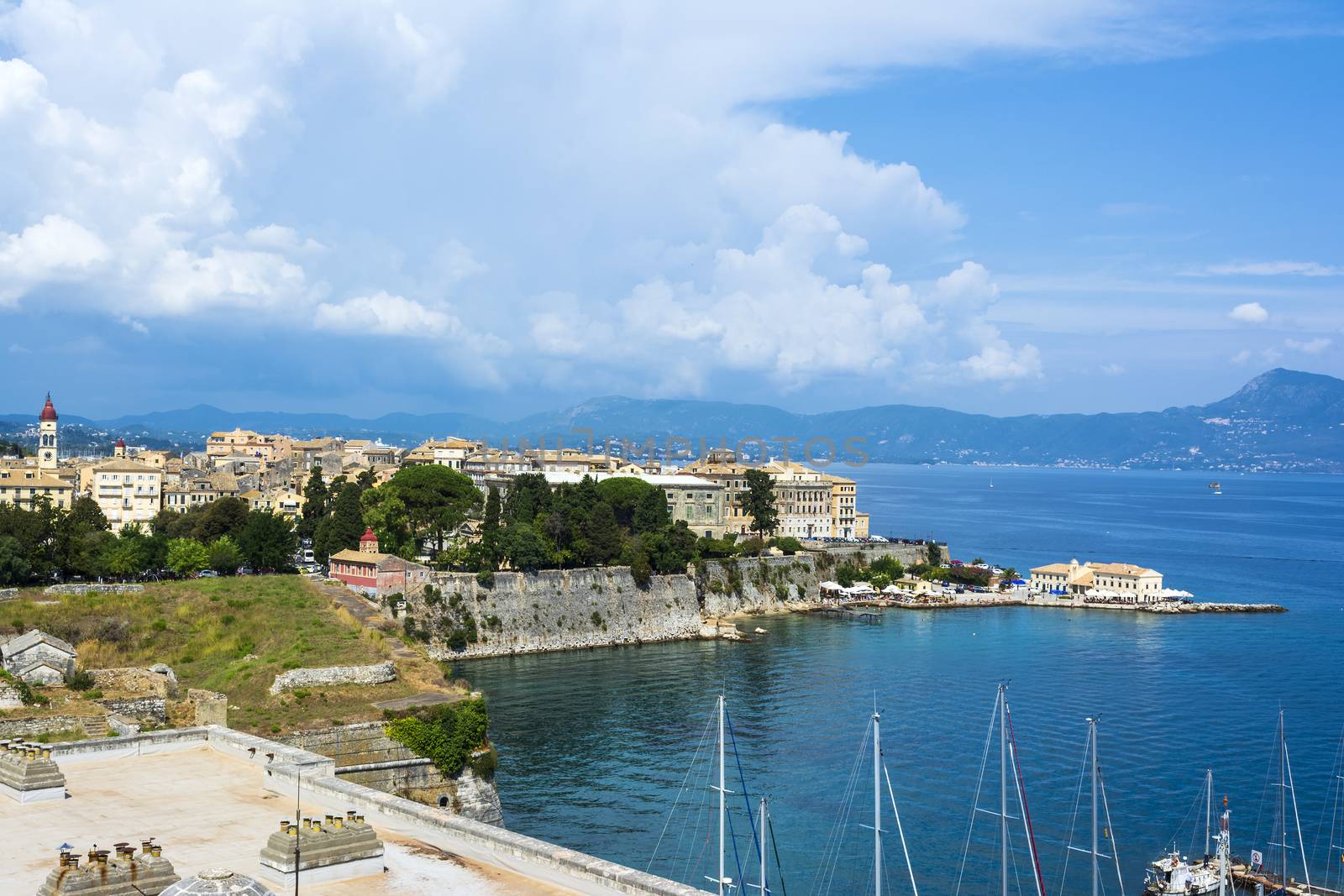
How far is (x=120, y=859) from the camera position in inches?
516

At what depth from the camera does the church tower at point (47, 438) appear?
96.1 meters

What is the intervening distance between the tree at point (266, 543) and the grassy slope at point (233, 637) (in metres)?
8.35

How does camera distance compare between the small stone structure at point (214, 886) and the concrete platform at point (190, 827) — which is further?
the concrete platform at point (190, 827)

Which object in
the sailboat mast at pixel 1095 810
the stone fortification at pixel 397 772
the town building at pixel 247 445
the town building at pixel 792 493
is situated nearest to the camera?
the sailboat mast at pixel 1095 810

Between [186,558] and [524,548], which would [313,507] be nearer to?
[186,558]

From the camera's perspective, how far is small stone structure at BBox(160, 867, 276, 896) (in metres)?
10.2

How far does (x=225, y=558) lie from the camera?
59000 millimetres

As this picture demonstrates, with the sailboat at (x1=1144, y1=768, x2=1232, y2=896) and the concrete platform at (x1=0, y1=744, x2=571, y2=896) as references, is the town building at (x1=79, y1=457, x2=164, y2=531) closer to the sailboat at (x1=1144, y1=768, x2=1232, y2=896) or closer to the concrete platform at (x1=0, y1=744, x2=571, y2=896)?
the concrete platform at (x1=0, y1=744, x2=571, y2=896)

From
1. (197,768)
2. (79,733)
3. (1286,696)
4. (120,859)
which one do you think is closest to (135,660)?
(79,733)

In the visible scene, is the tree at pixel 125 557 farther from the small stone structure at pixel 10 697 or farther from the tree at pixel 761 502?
the tree at pixel 761 502

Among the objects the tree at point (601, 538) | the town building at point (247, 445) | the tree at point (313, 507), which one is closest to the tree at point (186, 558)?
the tree at point (313, 507)

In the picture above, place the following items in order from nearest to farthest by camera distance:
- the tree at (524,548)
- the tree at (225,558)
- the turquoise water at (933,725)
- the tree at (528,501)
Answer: the turquoise water at (933,725)
the tree at (225,558)
the tree at (524,548)
the tree at (528,501)

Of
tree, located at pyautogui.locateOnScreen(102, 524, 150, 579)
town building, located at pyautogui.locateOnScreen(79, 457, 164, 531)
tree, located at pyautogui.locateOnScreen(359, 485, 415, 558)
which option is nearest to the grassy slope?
tree, located at pyautogui.locateOnScreen(102, 524, 150, 579)

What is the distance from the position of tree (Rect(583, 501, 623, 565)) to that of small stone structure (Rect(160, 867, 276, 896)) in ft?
184
